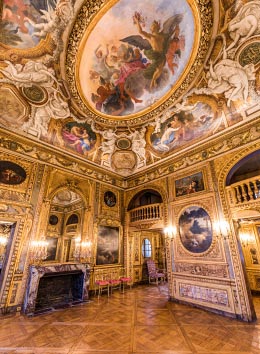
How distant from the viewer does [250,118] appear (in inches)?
277

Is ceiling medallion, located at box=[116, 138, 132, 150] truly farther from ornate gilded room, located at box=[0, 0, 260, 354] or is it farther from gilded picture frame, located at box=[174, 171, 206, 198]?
gilded picture frame, located at box=[174, 171, 206, 198]

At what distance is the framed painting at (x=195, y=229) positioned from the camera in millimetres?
7297

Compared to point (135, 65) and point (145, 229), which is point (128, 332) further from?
point (135, 65)

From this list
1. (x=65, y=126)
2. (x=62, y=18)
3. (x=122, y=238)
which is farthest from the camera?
(x=122, y=238)

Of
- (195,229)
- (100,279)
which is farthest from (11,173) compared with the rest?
(195,229)

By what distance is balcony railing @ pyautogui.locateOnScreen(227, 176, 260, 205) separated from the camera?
20.8 feet

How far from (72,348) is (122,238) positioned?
6.90 m

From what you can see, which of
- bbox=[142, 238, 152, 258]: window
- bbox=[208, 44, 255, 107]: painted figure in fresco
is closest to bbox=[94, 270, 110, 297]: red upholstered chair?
bbox=[142, 238, 152, 258]: window

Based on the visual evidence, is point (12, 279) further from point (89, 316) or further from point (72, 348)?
point (72, 348)

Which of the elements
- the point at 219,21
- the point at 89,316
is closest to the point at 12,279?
the point at 89,316

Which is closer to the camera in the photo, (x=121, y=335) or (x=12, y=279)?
(x=121, y=335)

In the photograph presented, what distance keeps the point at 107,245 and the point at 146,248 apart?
15.2 feet

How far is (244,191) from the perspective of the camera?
6602 mm

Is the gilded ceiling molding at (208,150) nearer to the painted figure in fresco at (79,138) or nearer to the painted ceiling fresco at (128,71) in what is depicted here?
the painted ceiling fresco at (128,71)
